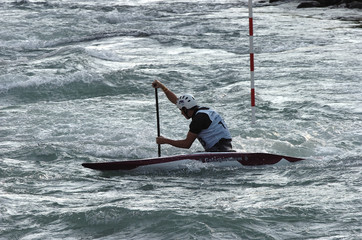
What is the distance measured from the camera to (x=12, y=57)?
1916 cm

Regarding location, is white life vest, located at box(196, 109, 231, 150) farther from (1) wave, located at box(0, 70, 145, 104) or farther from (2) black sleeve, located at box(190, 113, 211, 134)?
(1) wave, located at box(0, 70, 145, 104)

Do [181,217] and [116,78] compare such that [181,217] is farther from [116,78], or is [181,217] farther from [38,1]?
[38,1]

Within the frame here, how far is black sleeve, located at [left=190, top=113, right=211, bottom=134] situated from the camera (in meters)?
8.40

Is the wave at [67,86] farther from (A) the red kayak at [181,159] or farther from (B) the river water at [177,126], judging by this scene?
(A) the red kayak at [181,159]

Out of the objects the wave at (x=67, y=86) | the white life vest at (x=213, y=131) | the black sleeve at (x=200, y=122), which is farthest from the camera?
the wave at (x=67, y=86)

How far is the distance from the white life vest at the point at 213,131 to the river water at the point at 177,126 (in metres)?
0.41

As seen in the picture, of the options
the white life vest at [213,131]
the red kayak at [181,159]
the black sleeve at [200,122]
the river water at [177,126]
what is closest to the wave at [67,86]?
the river water at [177,126]

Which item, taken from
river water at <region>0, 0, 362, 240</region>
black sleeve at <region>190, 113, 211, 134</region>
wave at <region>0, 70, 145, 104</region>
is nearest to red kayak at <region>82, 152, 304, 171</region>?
river water at <region>0, 0, 362, 240</region>

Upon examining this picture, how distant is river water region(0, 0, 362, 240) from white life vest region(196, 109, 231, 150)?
41cm

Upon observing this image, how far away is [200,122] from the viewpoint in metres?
8.40

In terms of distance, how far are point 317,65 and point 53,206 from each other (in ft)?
33.6

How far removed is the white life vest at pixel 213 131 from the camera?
8.50 metres

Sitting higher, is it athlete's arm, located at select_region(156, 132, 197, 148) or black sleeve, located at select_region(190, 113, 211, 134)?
black sleeve, located at select_region(190, 113, 211, 134)

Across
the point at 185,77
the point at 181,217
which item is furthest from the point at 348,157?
the point at 185,77
